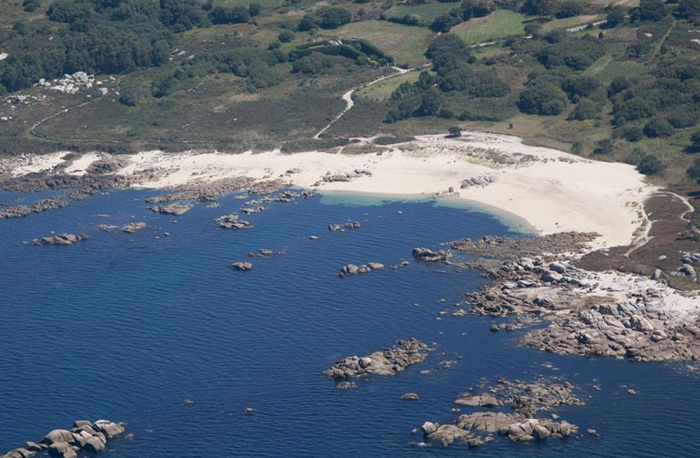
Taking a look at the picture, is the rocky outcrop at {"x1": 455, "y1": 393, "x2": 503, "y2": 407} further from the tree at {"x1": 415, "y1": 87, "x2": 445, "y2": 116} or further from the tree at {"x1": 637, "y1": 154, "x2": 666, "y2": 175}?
the tree at {"x1": 415, "y1": 87, "x2": 445, "y2": 116}

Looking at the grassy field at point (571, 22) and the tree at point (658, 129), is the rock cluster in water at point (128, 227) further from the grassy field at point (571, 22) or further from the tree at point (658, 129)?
the grassy field at point (571, 22)

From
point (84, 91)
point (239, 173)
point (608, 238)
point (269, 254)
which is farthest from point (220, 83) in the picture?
point (608, 238)

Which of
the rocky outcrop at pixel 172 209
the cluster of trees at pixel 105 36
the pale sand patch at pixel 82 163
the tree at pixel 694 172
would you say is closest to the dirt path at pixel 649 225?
the tree at pixel 694 172

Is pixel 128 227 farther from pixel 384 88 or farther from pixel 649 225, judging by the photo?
pixel 384 88

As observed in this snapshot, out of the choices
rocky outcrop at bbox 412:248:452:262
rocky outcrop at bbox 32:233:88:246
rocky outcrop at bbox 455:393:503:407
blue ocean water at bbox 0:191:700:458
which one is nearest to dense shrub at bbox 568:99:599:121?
blue ocean water at bbox 0:191:700:458

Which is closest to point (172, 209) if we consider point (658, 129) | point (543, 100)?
point (543, 100)

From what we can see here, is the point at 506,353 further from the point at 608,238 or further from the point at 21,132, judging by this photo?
the point at 21,132
